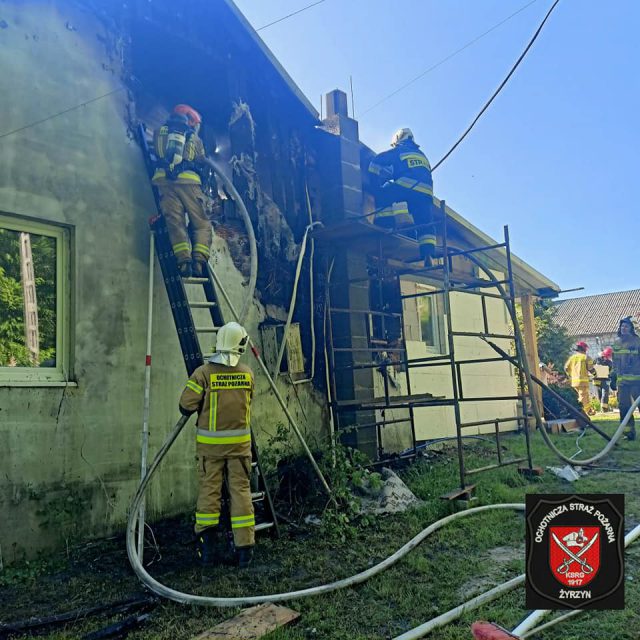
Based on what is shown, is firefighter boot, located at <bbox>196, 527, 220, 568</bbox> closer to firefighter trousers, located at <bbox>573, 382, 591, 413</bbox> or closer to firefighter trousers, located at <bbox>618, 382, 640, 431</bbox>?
firefighter trousers, located at <bbox>618, 382, 640, 431</bbox>

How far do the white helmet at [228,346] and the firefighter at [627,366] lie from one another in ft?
25.3

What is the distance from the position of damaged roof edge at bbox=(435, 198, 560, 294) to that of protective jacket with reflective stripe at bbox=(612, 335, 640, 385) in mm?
2400

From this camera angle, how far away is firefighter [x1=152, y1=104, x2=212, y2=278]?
4.45 meters

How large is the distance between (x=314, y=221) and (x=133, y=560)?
4280mm

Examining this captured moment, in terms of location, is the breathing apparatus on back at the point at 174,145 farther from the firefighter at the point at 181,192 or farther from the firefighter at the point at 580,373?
the firefighter at the point at 580,373

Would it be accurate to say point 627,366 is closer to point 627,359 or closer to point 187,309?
point 627,359

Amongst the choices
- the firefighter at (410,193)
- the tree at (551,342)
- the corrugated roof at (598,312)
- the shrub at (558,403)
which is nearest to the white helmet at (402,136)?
the firefighter at (410,193)

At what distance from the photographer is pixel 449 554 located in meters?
3.89

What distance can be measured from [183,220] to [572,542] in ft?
12.1

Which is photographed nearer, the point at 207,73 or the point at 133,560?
the point at 133,560

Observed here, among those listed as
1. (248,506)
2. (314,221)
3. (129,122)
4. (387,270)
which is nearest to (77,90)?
(129,122)

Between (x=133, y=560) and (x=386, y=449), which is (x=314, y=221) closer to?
(x=386, y=449)

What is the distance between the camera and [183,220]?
4.53 m

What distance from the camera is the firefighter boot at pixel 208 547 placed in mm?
3747
